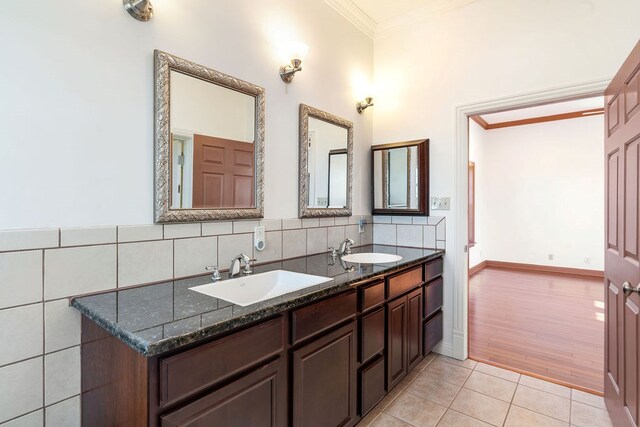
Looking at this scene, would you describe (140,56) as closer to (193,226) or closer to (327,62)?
(193,226)

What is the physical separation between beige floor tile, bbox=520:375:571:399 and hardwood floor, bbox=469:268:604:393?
8 cm

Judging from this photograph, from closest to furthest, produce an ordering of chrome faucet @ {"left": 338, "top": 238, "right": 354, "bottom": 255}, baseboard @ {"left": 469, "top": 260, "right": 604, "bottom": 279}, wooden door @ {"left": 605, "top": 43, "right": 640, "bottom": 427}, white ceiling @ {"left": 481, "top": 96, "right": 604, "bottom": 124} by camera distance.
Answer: wooden door @ {"left": 605, "top": 43, "right": 640, "bottom": 427}
chrome faucet @ {"left": 338, "top": 238, "right": 354, "bottom": 255}
white ceiling @ {"left": 481, "top": 96, "right": 604, "bottom": 124}
baseboard @ {"left": 469, "top": 260, "right": 604, "bottom": 279}

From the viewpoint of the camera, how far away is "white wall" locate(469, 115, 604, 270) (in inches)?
216

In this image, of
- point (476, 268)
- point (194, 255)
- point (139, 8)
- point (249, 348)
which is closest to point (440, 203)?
point (194, 255)

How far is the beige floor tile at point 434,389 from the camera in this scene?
2.14 m

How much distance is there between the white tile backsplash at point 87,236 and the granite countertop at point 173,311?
0.21m

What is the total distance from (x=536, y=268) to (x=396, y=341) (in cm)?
514

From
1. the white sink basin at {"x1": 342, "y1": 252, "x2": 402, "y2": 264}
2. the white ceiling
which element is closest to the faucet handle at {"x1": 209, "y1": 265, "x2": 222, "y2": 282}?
the white sink basin at {"x1": 342, "y1": 252, "x2": 402, "y2": 264}

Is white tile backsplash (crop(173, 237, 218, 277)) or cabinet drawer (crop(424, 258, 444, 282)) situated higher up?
white tile backsplash (crop(173, 237, 218, 277))

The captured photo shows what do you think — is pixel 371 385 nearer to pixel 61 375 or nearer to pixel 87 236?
pixel 61 375

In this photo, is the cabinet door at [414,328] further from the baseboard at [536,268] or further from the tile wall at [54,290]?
the baseboard at [536,268]

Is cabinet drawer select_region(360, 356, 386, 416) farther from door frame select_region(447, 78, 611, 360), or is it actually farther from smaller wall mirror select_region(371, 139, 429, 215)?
smaller wall mirror select_region(371, 139, 429, 215)

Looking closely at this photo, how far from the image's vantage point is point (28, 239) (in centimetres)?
119

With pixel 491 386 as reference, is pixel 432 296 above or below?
above
